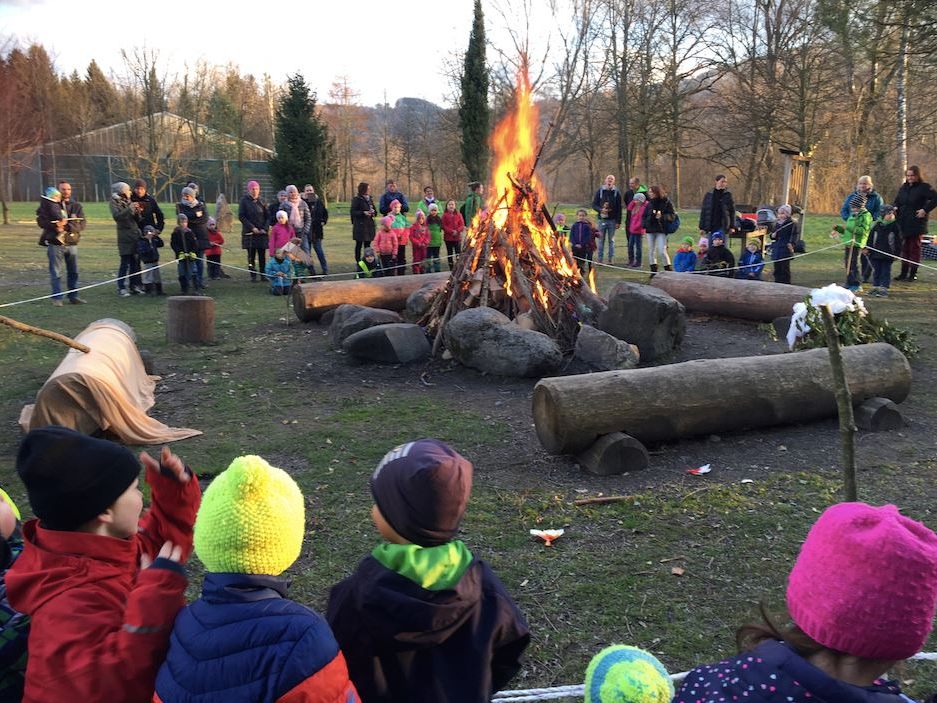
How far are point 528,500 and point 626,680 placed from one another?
3282 mm

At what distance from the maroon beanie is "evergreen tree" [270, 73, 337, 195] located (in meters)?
24.9

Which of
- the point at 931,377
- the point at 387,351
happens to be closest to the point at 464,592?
the point at 387,351

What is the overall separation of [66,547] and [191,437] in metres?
4.48

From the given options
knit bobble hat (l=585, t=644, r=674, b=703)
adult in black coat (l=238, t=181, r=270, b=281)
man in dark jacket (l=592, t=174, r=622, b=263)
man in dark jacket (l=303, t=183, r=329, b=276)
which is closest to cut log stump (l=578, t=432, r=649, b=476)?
knit bobble hat (l=585, t=644, r=674, b=703)

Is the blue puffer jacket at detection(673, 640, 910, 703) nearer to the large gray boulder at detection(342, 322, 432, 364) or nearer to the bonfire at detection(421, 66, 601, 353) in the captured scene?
the large gray boulder at detection(342, 322, 432, 364)

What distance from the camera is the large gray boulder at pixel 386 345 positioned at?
8398 mm

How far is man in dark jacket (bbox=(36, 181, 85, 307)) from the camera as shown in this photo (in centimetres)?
1192

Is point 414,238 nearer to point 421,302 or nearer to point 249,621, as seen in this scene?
point 421,302

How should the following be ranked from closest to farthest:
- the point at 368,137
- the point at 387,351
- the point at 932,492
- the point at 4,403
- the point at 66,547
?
the point at 66,547 < the point at 932,492 < the point at 4,403 < the point at 387,351 < the point at 368,137

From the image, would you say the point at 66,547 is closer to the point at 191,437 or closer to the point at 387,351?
the point at 191,437

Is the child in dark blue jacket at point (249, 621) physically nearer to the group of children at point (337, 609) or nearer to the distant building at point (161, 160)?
the group of children at point (337, 609)

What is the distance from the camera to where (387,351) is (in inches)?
332

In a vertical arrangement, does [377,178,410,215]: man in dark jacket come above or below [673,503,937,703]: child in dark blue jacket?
above

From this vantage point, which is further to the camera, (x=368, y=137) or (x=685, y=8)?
(x=368, y=137)
